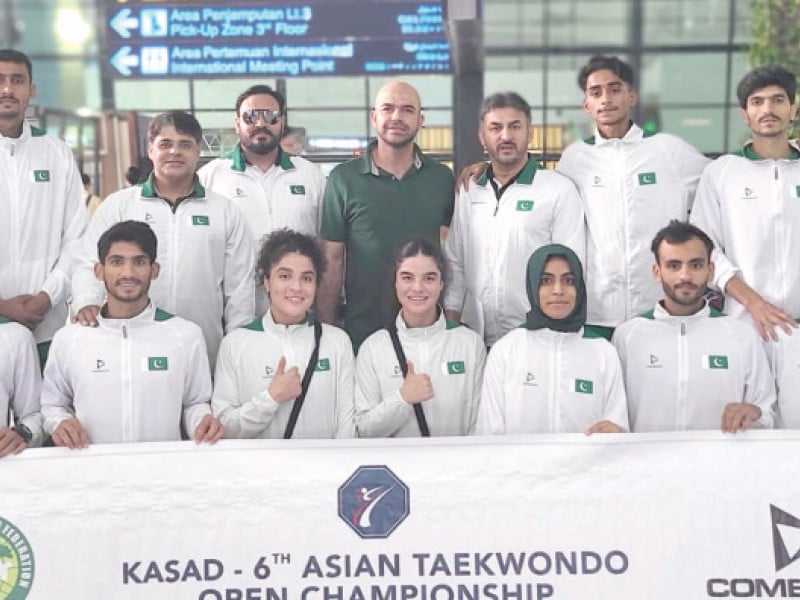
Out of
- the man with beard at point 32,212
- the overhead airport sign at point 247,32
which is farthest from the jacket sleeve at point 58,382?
the overhead airport sign at point 247,32

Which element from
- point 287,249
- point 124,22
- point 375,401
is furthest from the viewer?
point 124,22

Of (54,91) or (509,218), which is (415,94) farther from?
(54,91)

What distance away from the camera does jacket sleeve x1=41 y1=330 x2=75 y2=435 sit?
3922 millimetres

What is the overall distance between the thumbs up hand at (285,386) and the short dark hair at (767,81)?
229 cm

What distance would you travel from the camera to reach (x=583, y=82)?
4785mm

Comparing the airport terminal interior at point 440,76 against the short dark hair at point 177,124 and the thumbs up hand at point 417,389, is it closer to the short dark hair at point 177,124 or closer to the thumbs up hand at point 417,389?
the short dark hair at point 177,124

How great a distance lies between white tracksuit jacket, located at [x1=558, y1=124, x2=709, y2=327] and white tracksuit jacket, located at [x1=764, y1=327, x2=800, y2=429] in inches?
25.4

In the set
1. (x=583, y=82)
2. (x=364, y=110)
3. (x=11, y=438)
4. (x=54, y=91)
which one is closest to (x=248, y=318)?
(x=11, y=438)

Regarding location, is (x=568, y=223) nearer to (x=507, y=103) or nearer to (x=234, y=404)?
(x=507, y=103)

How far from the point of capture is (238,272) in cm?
461

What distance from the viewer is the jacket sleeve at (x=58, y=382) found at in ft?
12.9

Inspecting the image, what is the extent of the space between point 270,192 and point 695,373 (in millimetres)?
2134

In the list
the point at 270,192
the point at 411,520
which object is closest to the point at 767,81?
the point at 270,192

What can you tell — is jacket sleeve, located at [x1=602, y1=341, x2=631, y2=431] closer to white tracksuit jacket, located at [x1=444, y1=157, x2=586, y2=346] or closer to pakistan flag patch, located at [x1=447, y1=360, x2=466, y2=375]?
pakistan flag patch, located at [x1=447, y1=360, x2=466, y2=375]
